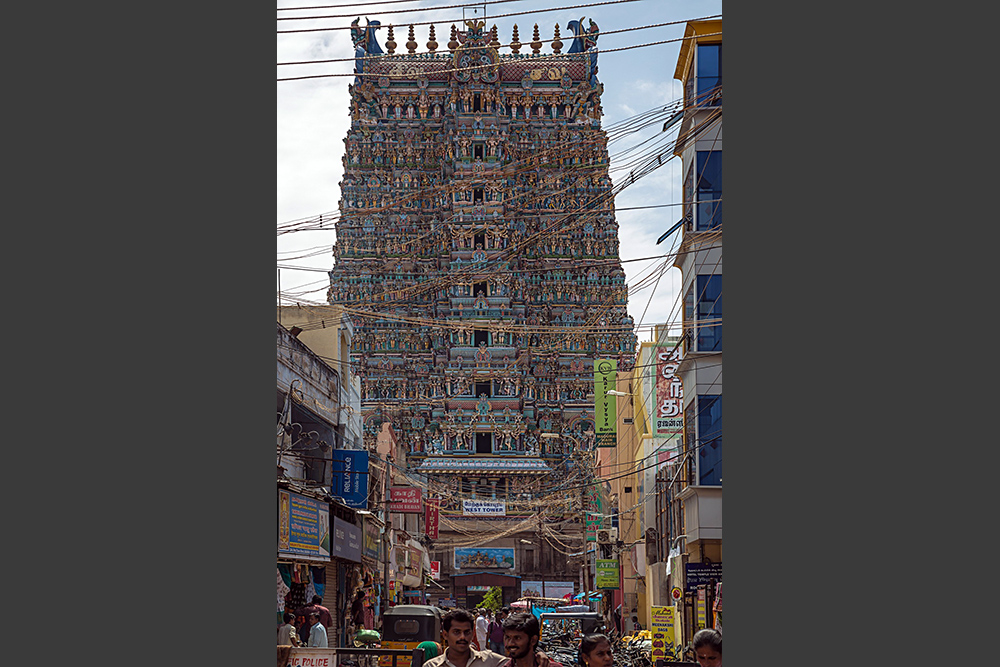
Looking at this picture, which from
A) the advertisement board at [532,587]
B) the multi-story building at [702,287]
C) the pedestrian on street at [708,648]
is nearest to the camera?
the pedestrian on street at [708,648]

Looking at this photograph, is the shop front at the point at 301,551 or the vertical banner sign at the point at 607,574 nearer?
the shop front at the point at 301,551

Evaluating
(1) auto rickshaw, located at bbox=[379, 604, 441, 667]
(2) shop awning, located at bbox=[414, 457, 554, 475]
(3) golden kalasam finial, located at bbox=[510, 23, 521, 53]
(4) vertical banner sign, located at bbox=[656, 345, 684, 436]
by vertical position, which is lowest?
(1) auto rickshaw, located at bbox=[379, 604, 441, 667]

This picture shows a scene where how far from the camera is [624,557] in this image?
114 ft

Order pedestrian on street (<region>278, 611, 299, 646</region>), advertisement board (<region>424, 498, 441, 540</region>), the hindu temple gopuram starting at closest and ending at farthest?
the hindu temple gopuram → pedestrian on street (<region>278, 611, 299, 646</region>) → advertisement board (<region>424, 498, 441, 540</region>)

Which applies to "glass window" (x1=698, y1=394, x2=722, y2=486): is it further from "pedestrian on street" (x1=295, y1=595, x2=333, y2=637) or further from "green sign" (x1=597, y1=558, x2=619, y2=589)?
"green sign" (x1=597, y1=558, x2=619, y2=589)

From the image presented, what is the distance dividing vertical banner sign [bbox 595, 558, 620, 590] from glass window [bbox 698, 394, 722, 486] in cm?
1896

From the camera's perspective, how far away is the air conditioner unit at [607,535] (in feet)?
113

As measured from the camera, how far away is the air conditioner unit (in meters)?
34.4

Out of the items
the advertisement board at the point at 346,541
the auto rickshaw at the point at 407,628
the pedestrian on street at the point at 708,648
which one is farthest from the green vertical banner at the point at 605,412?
the pedestrian on street at the point at 708,648

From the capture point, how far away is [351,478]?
2105 centimetres

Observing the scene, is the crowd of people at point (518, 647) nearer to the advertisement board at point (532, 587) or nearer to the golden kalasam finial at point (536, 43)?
the golden kalasam finial at point (536, 43)

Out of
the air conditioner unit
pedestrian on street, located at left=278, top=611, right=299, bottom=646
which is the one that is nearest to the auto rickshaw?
pedestrian on street, located at left=278, top=611, right=299, bottom=646

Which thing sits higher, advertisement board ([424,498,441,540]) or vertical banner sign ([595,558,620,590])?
advertisement board ([424,498,441,540])

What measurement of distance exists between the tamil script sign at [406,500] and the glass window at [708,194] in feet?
49.4
